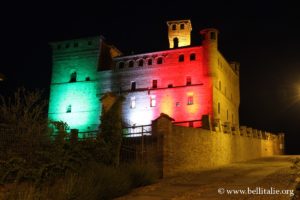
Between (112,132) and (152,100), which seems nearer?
(112,132)

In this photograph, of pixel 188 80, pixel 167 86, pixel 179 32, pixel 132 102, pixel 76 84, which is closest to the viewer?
pixel 188 80

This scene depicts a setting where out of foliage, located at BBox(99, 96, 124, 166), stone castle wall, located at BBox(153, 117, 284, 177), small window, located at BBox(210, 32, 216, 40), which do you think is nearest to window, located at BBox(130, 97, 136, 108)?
small window, located at BBox(210, 32, 216, 40)

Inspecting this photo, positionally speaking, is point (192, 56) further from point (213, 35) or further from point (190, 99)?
point (190, 99)

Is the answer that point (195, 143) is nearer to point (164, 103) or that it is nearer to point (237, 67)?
point (164, 103)

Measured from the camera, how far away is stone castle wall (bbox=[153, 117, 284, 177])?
17.5 metres

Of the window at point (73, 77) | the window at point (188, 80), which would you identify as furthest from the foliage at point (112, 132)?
the window at point (73, 77)

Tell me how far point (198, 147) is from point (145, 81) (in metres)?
25.8

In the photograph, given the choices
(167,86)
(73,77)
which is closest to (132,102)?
(167,86)

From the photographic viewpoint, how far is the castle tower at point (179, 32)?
168 ft

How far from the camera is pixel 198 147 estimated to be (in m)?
21.2

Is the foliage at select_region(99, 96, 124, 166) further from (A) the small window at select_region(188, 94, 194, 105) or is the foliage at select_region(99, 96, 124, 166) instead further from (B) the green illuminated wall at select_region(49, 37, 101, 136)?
(B) the green illuminated wall at select_region(49, 37, 101, 136)

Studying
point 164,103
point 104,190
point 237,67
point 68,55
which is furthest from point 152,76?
point 104,190

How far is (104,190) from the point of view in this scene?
11312 millimetres

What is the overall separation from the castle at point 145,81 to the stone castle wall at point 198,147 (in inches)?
404
